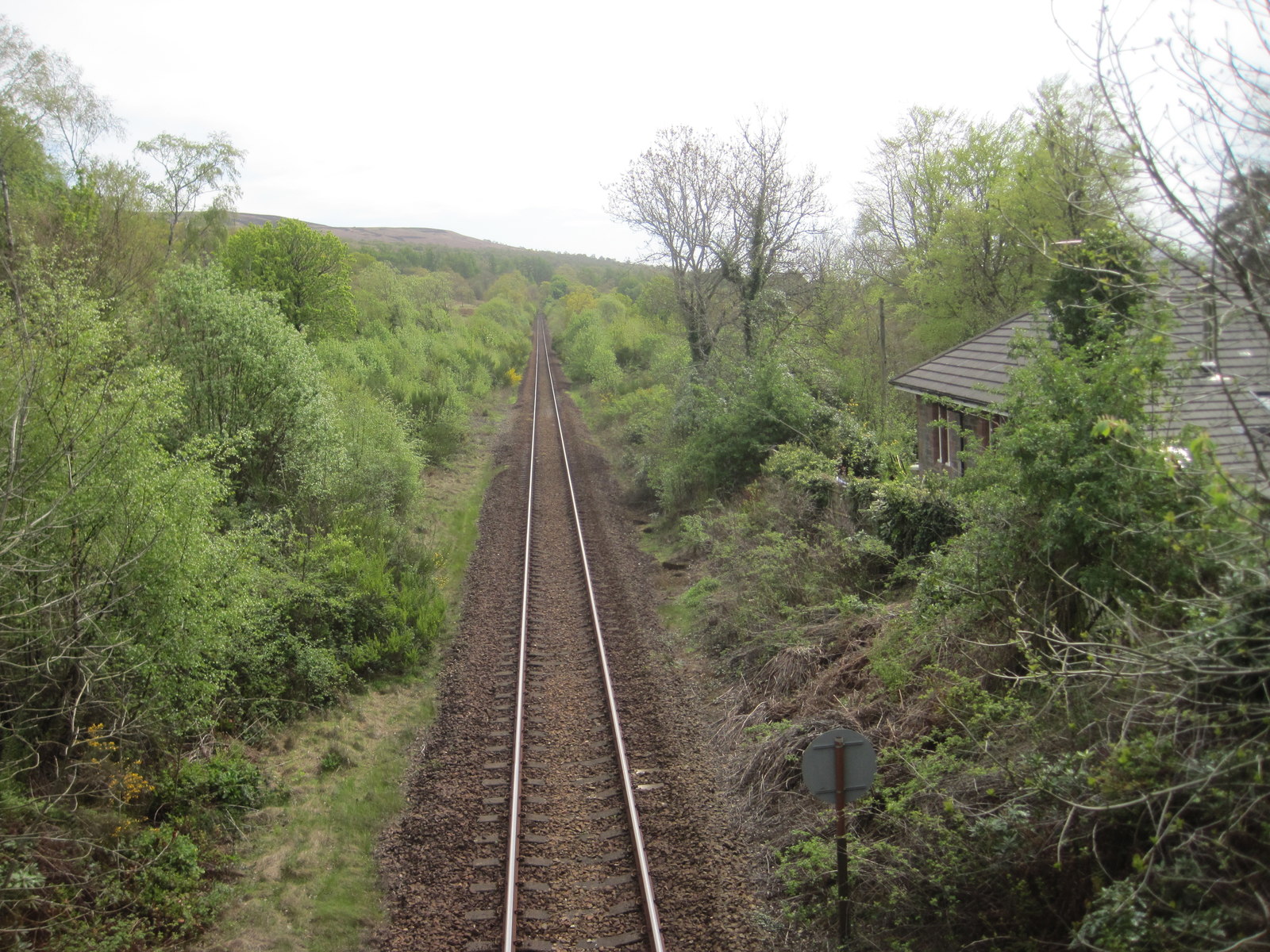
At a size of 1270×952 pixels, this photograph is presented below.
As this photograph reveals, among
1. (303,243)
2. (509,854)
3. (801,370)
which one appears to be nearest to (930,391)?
(801,370)

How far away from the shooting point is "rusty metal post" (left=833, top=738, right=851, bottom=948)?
616cm

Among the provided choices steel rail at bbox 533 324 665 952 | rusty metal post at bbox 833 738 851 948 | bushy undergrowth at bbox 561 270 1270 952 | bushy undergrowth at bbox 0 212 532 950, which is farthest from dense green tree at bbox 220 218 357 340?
rusty metal post at bbox 833 738 851 948

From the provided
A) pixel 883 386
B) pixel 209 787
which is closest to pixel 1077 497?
pixel 209 787

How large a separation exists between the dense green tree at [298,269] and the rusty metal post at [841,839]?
2718cm

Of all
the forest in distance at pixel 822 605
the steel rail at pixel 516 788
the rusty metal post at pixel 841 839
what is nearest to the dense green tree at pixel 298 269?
the forest in distance at pixel 822 605

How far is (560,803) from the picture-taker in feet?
28.3

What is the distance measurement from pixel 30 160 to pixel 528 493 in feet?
55.9

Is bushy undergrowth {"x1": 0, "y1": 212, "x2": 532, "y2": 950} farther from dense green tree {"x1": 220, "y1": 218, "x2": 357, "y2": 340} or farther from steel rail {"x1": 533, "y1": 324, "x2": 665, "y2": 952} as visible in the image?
dense green tree {"x1": 220, "y1": 218, "x2": 357, "y2": 340}

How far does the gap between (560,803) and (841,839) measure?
3.46 metres

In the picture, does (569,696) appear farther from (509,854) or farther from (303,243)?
(303,243)

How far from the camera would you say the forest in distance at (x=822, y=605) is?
507 centimetres

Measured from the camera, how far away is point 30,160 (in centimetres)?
2269

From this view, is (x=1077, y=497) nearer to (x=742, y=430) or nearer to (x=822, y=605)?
(x=822, y=605)

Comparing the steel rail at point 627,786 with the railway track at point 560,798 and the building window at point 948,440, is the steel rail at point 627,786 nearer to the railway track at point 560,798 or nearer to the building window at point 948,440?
the railway track at point 560,798
